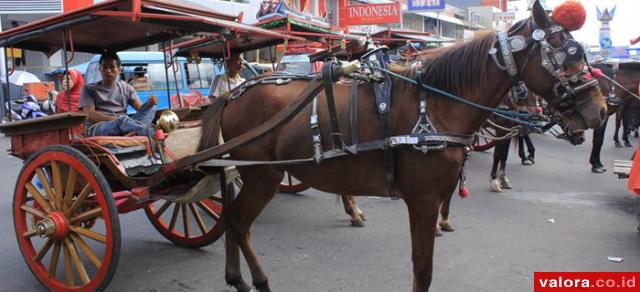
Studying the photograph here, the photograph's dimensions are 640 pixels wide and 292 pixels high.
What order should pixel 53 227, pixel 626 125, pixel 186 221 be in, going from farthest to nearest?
pixel 626 125 < pixel 186 221 < pixel 53 227

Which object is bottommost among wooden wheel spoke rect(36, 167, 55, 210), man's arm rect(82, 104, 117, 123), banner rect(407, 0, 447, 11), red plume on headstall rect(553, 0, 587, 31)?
wooden wheel spoke rect(36, 167, 55, 210)

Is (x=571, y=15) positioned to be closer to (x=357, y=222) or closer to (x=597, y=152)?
(x=357, y=222)

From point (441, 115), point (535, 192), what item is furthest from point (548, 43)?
point (535, 192)

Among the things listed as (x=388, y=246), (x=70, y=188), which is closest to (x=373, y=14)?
(x=388, y=246)

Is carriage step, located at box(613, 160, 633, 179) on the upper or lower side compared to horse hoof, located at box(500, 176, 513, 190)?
upper

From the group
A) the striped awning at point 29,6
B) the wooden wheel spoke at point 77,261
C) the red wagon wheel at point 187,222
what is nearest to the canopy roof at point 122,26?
the red wagon wheel at point 187,222

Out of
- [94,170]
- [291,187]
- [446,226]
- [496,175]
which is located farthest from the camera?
[496,175]

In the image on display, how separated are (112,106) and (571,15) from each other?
3.92 meters

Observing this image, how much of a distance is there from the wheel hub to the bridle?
3.10 meters

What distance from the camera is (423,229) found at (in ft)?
Answer: 9.76

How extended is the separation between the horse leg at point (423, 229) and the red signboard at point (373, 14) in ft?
67.4

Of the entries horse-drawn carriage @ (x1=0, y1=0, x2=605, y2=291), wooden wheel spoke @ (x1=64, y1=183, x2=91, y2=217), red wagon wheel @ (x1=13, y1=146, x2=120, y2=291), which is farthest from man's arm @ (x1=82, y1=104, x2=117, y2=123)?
wooden wheel spoke @ (x1=64, y1=183, x2=91, y2=217)

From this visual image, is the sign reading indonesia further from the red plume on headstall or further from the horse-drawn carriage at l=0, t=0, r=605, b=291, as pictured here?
the red plume on headstall

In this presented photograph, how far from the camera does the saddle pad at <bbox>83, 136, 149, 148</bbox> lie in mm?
3684
